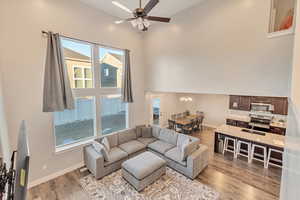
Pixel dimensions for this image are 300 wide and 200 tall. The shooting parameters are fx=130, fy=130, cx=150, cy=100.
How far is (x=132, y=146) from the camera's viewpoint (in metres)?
3.92

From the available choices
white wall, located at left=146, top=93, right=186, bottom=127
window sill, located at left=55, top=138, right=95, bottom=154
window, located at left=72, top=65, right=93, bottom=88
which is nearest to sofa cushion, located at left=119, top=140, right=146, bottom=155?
window sill, located at left=55, top=138, right=95, bottom=154

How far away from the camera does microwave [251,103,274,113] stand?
220 inches

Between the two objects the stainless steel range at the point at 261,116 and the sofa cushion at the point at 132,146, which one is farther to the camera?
the stainless steel range at the point at 261,116

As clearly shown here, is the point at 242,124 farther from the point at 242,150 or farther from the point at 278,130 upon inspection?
the point at 242,150

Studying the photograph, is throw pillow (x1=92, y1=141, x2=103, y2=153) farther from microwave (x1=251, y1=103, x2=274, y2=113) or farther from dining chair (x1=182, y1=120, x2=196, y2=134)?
microwave (x1=251, y1=103, x2=274, y2=113)

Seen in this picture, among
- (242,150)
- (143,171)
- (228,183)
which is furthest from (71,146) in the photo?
(242,150)

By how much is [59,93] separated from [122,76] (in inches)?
80.2

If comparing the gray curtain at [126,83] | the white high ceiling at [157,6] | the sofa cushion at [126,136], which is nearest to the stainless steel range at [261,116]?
the sofa cushion at [126,136]

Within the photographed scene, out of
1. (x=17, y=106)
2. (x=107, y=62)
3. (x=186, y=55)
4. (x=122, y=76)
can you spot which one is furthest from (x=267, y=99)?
(x=17, y=106)

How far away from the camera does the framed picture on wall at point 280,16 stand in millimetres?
2558

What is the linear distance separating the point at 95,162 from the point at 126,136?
132 cm

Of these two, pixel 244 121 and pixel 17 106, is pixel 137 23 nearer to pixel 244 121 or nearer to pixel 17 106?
pixel 17 106

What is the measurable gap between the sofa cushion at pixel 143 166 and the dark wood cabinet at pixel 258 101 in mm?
5291

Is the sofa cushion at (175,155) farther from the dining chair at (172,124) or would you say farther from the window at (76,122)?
the dining chair at (172,124)
